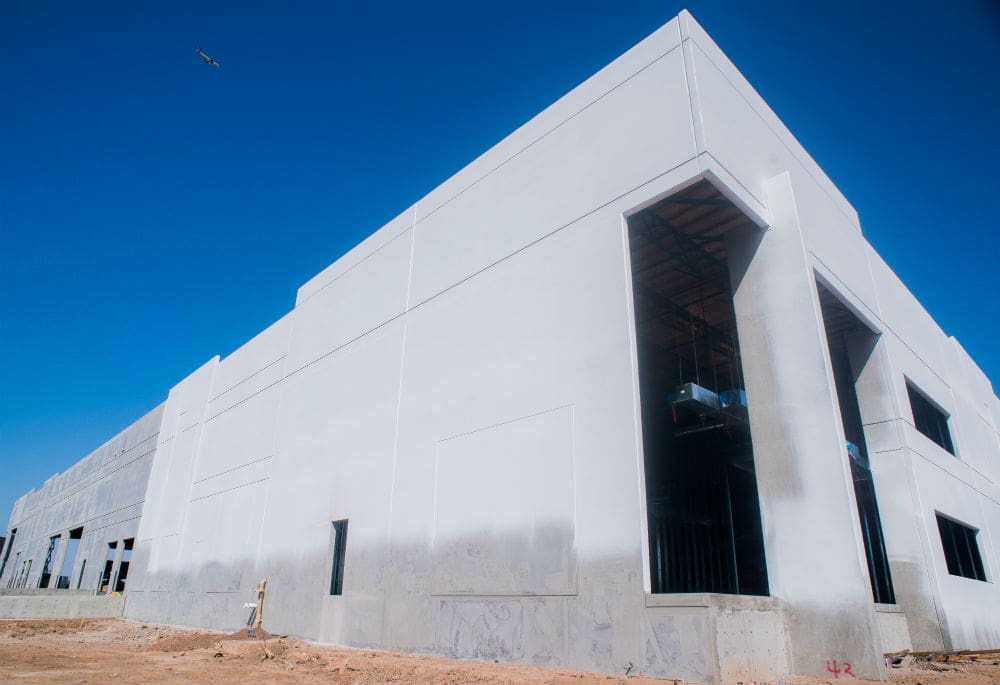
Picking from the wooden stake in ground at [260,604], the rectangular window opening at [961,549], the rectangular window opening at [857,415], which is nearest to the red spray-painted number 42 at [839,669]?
the rectangular window opening at [857,415]

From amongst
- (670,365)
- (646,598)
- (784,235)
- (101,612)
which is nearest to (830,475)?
(646,598)

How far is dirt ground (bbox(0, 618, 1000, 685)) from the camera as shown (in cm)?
999

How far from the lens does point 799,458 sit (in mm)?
11180

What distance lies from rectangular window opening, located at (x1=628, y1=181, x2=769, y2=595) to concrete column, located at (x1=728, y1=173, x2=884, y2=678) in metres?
1.38

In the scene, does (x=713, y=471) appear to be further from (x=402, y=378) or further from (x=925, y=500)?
(x=402, y=378)

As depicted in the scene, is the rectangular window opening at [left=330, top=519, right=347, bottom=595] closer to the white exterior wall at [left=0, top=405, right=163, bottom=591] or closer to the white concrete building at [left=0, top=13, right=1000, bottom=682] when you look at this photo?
the white concrete building at [left=0, top=13, right=1000, bottom=682]

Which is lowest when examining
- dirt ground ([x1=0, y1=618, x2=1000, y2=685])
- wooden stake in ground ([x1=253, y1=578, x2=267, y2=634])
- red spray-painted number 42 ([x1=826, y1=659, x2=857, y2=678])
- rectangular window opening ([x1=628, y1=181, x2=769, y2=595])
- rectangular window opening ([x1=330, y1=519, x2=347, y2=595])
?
dirt ground ([x1=0, y1=618, x2=1000, y2=685])

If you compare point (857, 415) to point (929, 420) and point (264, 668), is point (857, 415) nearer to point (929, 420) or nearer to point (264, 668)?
point (929, 420)

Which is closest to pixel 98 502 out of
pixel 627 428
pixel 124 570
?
pixel 124 570

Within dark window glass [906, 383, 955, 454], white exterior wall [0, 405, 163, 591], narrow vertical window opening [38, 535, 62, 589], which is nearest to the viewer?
dark window glass [906, 383, 955, 454]

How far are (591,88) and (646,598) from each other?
435 inches

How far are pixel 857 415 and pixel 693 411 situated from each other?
672cm

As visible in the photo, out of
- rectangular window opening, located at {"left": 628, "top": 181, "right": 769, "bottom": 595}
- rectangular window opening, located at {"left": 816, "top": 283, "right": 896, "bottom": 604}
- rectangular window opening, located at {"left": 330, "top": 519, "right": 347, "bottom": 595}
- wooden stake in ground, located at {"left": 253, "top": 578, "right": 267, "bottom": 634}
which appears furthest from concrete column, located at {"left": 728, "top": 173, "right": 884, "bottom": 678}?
wooden stake in ground, located at {"left": 253, "top": 578, "right": 267, "bottom": 634}

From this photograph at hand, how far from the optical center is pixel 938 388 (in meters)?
20.7
